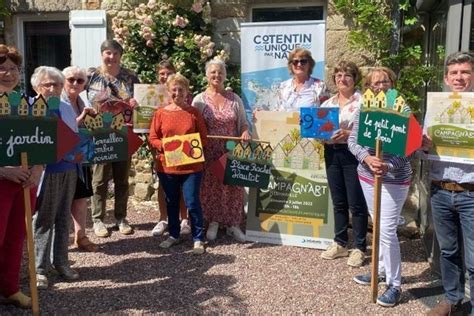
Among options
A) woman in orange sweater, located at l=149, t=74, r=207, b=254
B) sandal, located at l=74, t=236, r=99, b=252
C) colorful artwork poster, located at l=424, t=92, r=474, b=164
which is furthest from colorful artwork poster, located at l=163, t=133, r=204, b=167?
colorful artwork poster, located at l=424, t=92, r=474, b=164

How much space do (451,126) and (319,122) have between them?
1.13 metres

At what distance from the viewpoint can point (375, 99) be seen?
3.34 m

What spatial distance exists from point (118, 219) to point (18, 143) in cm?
230

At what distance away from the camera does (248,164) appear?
460 cm

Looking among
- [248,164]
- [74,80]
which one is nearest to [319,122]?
[248,164]

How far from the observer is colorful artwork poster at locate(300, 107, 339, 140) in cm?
394

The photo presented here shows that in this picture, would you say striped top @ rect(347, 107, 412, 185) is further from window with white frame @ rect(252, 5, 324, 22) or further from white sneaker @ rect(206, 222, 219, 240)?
window with white frame @ rect(252, 5, 324, 22)

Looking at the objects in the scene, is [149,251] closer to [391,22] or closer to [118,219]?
[118,219]

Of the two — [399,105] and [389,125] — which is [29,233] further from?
[399,105]

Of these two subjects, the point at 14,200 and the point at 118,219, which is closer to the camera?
the point at 14,200

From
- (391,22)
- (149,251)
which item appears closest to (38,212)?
(149,251)

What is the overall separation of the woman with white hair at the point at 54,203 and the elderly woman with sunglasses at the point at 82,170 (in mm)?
283

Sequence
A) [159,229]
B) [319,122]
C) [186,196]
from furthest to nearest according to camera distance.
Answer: [159,229]
[186,196]
[319,122]

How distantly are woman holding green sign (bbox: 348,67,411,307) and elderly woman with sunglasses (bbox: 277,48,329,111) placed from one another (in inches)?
36.9
